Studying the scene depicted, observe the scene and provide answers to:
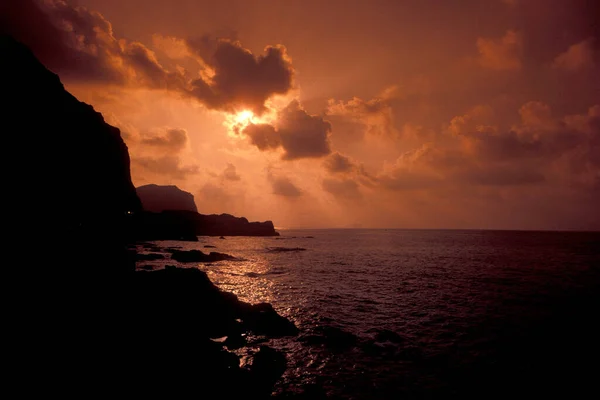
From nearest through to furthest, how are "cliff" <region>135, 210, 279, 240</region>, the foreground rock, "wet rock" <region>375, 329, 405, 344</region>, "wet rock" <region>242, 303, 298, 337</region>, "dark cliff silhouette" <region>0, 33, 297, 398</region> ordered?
"dark cliff silhouette" <region>0, 33, 297, 398</region>
the foreground rock
"wet rock" <region>375, 329, 405, 344</region>
"wet rock" <region>242, 303, 298, 337</region>
"cliff" <region>135, 210, 279, 240</region>

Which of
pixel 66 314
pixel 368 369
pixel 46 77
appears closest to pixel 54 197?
pixel 46 77

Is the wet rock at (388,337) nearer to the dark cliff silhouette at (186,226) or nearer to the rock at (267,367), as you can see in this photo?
the rock at (267,367)

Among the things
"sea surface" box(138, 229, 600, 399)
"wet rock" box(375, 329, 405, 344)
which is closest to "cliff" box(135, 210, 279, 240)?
"sea surface" box(138, 229, 600, 399)

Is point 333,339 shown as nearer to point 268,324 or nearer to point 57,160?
point 268,324

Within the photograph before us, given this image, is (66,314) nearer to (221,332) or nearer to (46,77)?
(221,332)

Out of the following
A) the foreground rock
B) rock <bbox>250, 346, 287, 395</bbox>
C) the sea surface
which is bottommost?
the sea surface

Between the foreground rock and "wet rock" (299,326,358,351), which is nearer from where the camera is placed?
the foreground rock

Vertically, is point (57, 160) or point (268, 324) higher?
point (57, 160)

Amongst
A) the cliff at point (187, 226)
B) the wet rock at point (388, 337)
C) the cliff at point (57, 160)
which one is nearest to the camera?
the wet rock at point (388, 337)

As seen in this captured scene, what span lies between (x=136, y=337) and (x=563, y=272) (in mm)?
59205

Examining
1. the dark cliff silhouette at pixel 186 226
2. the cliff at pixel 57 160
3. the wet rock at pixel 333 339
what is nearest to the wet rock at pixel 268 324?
the wet rock at pixel 333 339

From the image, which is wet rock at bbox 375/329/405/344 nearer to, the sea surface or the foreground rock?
the sea surface

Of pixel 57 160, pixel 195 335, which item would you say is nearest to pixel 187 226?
pixel 57 160

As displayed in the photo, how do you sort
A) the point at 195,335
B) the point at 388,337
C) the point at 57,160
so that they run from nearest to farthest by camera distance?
1. the point at 195,335
2. the point at 388,337
3. the point at 57,160
